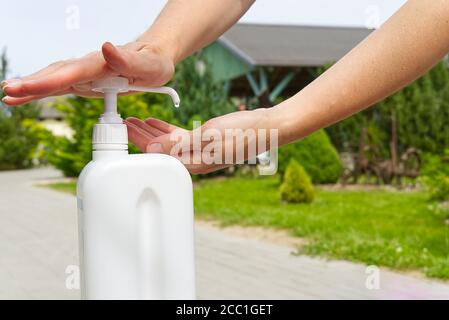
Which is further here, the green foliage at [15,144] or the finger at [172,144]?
the green foliage at [15,144]

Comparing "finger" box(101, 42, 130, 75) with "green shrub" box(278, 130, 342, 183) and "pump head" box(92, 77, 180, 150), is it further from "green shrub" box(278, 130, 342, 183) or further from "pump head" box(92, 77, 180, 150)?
"green shrub" box(278, 130, 342, 183)

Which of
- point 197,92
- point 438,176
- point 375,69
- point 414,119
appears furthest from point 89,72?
point 197,92

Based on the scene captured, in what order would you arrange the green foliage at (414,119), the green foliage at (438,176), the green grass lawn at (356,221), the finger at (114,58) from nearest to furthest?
1. the finger at (114,58)
2. the green grass lawn at (356,221)
3. the green foliage at (438,176)
4. the green foliage at (414,119)

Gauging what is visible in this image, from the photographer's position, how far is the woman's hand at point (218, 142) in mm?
1039

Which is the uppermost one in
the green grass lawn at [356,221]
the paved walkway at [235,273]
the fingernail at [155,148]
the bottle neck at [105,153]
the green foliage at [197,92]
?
the green foliage at [197,92]

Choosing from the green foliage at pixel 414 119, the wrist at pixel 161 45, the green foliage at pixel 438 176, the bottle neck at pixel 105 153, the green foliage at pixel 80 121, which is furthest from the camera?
the green foliage at pixel 80 121

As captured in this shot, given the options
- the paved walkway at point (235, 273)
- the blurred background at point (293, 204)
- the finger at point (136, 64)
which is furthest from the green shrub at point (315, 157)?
the finger at point (136, 64)

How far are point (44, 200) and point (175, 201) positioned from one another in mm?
10723

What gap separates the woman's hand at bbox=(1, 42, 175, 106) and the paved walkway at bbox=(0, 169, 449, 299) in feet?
10.5

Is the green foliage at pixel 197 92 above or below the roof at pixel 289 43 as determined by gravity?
below

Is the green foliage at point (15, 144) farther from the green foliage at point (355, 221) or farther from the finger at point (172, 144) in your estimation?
the finger at point (172, 144)

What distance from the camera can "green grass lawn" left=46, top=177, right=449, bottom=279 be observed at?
507 centimetres

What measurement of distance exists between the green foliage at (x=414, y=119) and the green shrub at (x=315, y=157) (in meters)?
1.13
